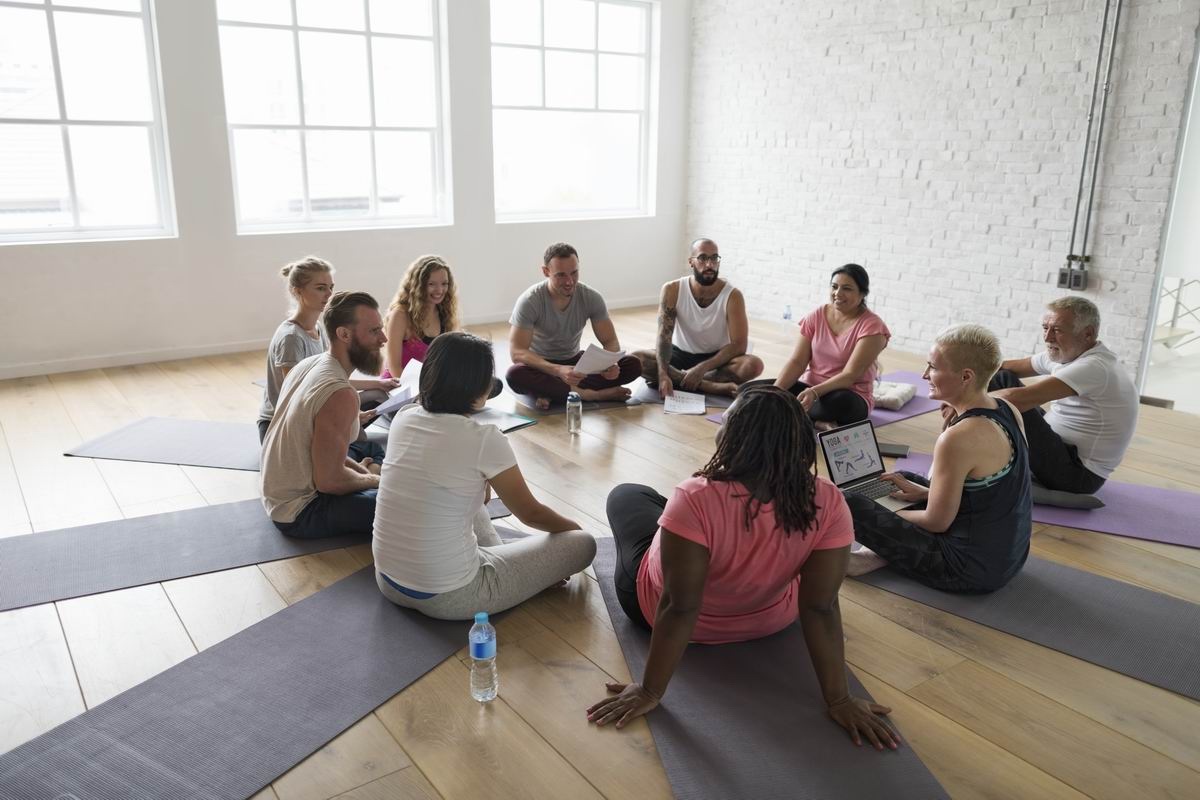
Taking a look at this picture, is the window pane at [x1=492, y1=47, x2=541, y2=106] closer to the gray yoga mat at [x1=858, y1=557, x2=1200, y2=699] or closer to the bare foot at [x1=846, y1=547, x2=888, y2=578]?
the bare foot at [x1=846, y1=547, x2=888, y2=578]

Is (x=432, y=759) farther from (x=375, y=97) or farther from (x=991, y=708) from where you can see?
(x=375, y=97)

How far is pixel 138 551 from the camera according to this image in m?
3.20

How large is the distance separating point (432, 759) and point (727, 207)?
260 inches

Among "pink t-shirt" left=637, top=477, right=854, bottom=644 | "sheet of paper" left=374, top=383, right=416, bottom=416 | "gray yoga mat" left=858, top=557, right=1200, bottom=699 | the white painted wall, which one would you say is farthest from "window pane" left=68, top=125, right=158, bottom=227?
"gray yoga mat" left=858, top=557, right=1200, bottom=699

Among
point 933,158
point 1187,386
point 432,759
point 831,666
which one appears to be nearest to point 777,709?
point 831,666

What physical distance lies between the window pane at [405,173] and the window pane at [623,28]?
195cm

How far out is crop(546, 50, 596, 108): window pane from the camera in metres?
7.55

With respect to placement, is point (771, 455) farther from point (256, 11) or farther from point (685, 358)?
point (256, 11)

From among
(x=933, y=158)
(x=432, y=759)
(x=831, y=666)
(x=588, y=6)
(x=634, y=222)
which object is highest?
(x=588, y=6)

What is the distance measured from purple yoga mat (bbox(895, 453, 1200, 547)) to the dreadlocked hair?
2.06m

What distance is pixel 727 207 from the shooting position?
8008 millimetres

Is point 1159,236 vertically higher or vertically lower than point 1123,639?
higher

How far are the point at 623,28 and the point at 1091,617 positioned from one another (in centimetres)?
655

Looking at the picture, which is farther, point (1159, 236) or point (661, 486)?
point (1159, 236)
